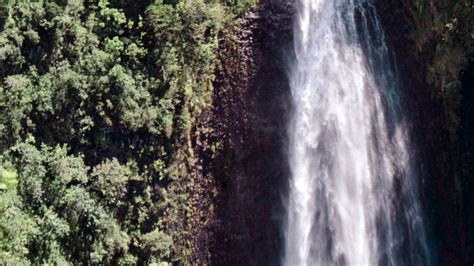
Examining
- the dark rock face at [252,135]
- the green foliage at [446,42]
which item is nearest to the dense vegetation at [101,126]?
the dark rock face at [252,135]

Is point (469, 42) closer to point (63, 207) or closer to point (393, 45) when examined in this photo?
point (393, 45)

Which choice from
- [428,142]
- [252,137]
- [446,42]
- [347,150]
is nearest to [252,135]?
[252,137]

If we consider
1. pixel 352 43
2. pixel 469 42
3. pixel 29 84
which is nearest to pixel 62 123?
pixel 29 84

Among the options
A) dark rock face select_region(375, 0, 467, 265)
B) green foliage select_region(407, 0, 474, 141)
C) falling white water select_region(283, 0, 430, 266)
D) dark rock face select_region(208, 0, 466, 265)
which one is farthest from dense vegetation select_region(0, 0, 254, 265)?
green foliage select_region(407, 0, 474, 141)

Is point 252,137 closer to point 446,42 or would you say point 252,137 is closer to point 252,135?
point 252,135

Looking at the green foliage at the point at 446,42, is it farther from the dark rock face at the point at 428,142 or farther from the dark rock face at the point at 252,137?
the dark rock face at the point at 252,137

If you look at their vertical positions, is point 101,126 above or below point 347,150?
above
